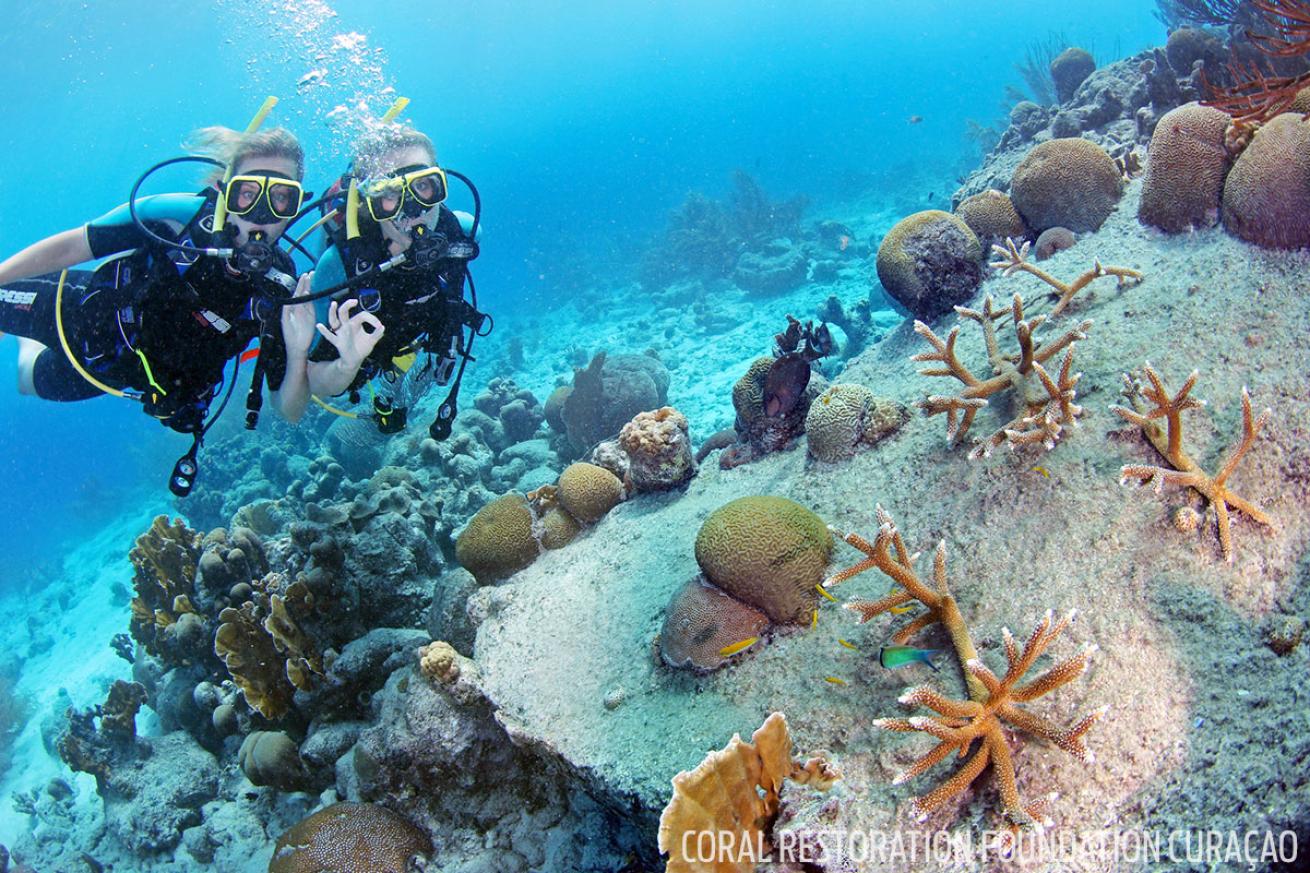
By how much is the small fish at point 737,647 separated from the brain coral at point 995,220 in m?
5.66

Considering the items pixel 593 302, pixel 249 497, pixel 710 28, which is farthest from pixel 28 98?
pixel 710 28

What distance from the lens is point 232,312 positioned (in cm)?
466

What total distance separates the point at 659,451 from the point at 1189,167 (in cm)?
534

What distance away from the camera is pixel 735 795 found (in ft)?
8.36

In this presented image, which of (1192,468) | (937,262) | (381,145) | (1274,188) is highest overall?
(381,145)

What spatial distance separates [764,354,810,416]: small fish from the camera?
620cm

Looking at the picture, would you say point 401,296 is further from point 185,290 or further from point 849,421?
point 849,421

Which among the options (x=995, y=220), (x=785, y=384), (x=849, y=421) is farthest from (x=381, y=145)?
(x=995, y=220)

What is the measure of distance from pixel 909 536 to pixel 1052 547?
89 centimetres

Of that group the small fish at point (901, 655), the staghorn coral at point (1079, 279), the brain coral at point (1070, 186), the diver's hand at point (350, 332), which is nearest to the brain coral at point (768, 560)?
the small fish at point (901, 655)

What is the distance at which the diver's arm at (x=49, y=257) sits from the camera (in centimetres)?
449

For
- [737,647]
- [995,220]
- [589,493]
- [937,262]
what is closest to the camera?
[737,647]

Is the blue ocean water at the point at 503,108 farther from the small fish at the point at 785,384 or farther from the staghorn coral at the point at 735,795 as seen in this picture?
the staghorn coral at the point at 735,795

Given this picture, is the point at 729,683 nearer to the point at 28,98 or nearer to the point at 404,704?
the point at 404,704
